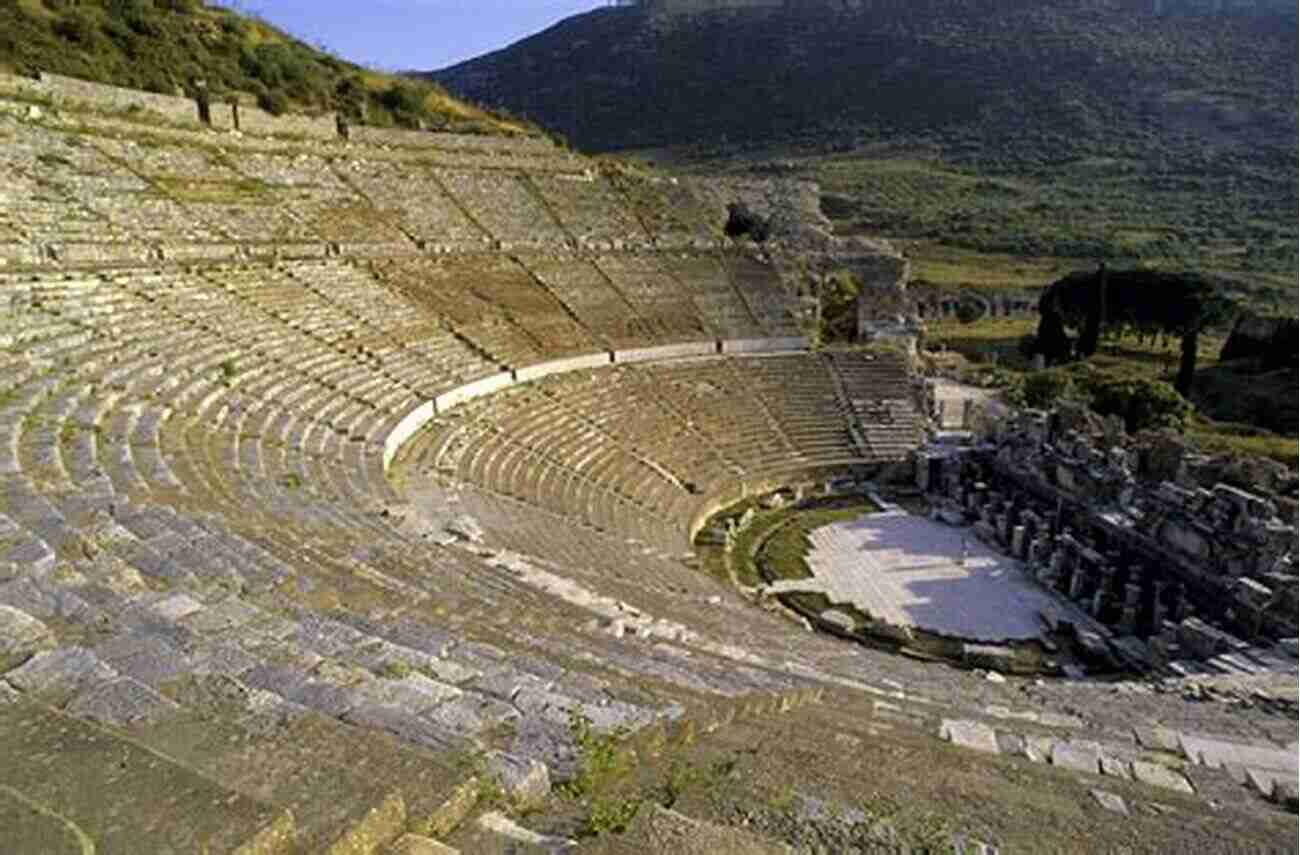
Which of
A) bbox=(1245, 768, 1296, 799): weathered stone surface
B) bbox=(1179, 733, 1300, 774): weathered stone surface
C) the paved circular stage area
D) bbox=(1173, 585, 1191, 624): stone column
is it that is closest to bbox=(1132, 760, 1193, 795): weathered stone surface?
bbox=(1245, 768, 1296, 799): weathered stone surface

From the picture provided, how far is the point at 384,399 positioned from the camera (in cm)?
1917

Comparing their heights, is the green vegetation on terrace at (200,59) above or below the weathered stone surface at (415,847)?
above

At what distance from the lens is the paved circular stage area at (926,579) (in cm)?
1822

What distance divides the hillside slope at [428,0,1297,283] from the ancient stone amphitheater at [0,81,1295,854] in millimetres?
40759

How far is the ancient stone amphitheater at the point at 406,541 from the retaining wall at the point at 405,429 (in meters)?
0.10

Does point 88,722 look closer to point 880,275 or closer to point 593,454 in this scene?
point 593,454

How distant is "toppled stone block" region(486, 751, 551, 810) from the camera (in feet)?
12.5

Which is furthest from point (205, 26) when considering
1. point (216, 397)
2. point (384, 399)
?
point (216, 397)

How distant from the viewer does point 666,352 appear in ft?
92.7

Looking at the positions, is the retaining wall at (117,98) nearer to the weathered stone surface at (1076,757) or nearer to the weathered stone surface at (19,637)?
the weathered stone surface at (19,637)

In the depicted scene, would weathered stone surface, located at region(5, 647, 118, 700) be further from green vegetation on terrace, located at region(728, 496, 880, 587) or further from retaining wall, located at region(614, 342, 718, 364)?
retaining wall, located at region(614, 342, 718, 364)

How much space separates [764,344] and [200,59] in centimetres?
2292

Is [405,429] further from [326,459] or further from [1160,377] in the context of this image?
[1160,377]

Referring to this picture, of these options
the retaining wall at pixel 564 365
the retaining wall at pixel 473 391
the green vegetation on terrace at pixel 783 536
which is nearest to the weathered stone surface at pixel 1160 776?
the green vegetation on terrace at pixel 783 536
